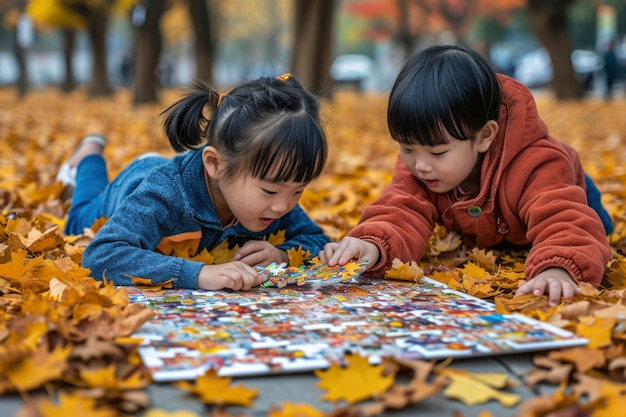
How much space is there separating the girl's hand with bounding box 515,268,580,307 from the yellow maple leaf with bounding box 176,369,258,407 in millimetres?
1034

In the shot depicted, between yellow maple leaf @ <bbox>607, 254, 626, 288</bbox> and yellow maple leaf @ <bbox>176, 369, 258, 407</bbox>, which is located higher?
yellow maple leaf @ <bbox>176, 369, 258, 407</bbox>

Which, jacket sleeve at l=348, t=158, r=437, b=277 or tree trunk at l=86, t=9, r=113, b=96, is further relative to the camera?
tree trunk at l=86, t=9, r=113, b=96

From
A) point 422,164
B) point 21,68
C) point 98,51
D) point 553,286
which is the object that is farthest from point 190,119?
point 98,51

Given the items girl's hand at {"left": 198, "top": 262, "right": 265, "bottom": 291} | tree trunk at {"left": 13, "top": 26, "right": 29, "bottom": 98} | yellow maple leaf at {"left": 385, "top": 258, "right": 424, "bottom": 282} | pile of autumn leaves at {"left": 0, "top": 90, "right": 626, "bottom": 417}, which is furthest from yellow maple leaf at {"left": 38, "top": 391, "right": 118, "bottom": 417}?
tree trunk at {"left": 13, "top": 26, "right": 29, "bottom": 98}

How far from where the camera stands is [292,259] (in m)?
2.85

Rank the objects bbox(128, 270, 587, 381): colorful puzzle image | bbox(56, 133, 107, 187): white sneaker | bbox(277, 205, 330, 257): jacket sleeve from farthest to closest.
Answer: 1. bbox(56, 133, 107, 187): white sneaker
2. bbox(277, 205, 330, 257): jacket sleeve
3. bbox(128, 270, 587, 381): colorful puzzle image

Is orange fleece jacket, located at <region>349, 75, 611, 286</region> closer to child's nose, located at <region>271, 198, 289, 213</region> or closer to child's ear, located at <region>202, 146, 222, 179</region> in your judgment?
child's nose, located at <region>271, 198, 289, 213</region>

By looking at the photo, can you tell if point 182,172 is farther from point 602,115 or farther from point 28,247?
point 602,115

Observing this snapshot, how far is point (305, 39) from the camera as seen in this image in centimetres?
1021

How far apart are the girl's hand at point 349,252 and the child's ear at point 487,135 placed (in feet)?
1.66

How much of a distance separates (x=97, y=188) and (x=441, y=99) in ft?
5.66

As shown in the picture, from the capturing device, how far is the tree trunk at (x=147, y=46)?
13.9m

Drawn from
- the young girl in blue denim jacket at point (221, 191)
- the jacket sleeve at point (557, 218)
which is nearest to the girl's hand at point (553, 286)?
the jacket sleeve at point (557, 218)

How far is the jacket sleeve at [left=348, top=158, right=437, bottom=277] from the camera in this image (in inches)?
109
